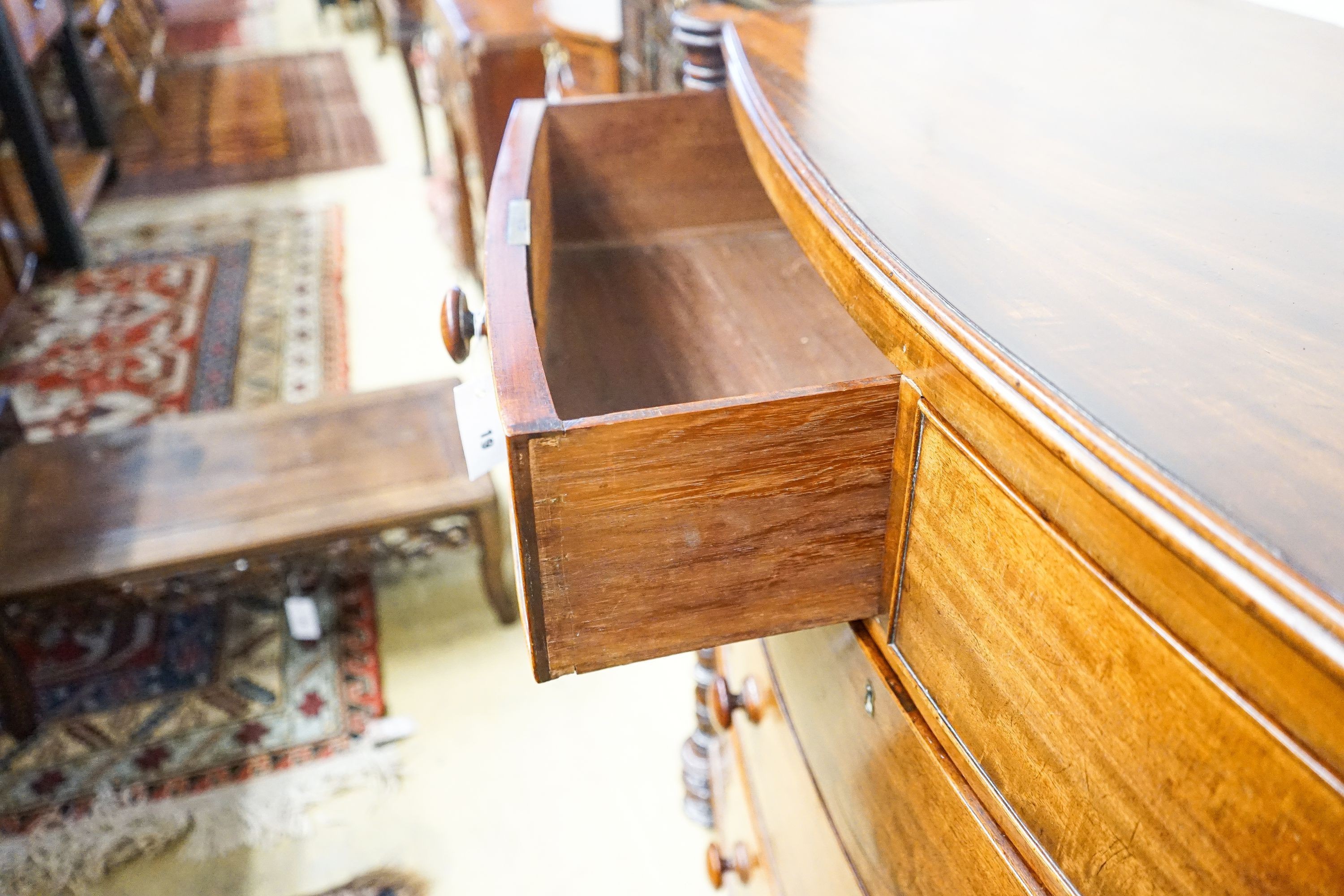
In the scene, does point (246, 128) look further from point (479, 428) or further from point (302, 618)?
point (479, 428)

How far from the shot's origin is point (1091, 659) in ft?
1.32

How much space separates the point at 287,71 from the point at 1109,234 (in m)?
5.22

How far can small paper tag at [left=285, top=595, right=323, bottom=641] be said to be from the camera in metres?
1.64

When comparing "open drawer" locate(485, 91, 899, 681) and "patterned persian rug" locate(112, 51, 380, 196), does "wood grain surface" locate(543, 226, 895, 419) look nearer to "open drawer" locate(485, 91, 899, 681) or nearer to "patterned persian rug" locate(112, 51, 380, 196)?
"open drawer" locate(485, 91, 899, 681)

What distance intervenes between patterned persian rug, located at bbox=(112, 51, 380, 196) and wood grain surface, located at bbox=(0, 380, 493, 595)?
2258mm

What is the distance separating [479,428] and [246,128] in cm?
408

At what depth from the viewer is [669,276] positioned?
97 cm

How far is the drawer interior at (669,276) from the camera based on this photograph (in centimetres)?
80

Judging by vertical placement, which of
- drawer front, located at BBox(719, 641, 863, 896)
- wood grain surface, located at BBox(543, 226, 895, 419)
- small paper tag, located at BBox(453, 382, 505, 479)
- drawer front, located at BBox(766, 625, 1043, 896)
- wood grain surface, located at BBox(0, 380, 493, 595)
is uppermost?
small paper tag, located at BBox(453, 382, 505, 479)

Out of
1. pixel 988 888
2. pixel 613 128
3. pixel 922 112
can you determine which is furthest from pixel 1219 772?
pixel 613 128

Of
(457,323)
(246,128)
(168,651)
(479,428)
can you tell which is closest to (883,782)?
(479,428)

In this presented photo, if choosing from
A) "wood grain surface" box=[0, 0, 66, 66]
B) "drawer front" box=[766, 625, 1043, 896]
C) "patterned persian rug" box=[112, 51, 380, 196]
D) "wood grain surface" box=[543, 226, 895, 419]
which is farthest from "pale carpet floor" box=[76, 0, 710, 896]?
"patterned persian rug" box=[112, 51, 380, 196]

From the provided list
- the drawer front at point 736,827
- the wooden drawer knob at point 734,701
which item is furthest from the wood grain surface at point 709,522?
the drawer front at point 736,827

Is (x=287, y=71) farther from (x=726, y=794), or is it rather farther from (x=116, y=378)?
(x=726, y=794)
